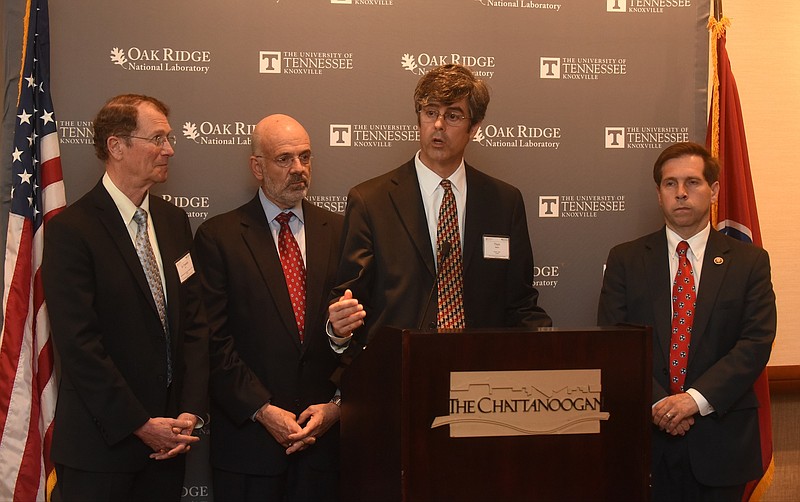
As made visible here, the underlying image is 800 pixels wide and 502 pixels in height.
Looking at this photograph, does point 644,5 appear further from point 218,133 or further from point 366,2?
point 218,133

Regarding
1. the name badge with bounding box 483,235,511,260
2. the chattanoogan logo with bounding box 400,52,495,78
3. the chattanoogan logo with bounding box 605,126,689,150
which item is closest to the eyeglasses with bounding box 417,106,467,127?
the name badge with bounding box 483,235,511,260

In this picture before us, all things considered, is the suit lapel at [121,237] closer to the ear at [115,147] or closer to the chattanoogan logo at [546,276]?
the ear at [115,147]

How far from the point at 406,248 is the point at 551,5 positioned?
5.97ft

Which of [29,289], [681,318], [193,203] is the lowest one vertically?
[681,318]

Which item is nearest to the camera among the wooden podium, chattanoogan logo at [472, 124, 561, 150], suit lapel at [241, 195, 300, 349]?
the wooden podium

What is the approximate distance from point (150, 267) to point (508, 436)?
154cm

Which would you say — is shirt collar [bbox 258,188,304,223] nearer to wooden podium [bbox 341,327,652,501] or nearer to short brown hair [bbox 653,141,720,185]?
wooden podium [bbox 341,327,652,501]

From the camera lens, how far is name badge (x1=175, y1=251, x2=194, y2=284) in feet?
10.0

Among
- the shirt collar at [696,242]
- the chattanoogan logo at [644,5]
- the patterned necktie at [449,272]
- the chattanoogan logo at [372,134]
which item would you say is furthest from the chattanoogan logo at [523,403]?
the chattanoogan logo at [644,5]

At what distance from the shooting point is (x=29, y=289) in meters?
3.39

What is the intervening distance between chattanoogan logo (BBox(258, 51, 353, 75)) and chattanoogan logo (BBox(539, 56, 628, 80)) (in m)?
0.96

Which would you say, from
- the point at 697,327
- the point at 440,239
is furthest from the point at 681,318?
the point at 440,239

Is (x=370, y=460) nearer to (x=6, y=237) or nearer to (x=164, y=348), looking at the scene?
(x=164, y=348)

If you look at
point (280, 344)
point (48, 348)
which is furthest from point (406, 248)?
point (48, 348)
